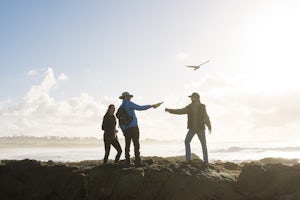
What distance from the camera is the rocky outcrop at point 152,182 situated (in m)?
10.9

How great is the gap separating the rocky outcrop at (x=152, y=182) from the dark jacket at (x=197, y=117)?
3.86ft

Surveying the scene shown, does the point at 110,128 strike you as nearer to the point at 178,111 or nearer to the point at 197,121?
the point at 178,111

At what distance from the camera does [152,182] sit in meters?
11.6

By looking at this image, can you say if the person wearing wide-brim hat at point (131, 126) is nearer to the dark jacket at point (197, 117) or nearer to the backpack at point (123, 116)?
the backpack at point (123, 116)

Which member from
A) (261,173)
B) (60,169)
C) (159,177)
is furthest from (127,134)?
(261,173)

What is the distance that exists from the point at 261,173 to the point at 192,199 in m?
2.15

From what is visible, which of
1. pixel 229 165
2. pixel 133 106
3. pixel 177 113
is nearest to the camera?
pixel 133 106

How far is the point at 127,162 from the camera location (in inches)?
496

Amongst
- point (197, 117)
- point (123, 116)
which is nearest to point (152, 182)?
point (123, 116)

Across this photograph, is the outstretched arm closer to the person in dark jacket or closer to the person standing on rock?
the person standing on rock

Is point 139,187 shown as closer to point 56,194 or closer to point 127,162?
point 127,162

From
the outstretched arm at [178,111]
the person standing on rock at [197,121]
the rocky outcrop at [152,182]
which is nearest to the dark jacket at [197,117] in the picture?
the person standing on rock at [197,121]

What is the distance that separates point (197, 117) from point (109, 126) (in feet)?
10.2

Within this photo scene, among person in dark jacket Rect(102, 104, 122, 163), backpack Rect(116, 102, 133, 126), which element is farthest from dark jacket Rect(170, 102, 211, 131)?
person in dark jacket Rect(102, 104, 122, 163)
